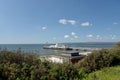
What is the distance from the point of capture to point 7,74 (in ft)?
22.1

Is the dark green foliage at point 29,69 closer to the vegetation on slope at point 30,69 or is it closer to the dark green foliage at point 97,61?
the vegetation on slope at point 30,69

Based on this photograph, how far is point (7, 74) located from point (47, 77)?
152cm

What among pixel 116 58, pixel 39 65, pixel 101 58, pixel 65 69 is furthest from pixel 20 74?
pixel 116 58

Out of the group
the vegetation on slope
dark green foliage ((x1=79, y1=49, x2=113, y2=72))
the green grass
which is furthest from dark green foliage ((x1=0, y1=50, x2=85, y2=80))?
dark green foliage ((x1=79, y1=49, x2=113, y2=72))

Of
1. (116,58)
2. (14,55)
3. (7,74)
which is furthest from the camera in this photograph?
(116,58)

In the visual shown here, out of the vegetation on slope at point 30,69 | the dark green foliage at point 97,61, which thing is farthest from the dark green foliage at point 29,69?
the dark green foliage at point 97,61

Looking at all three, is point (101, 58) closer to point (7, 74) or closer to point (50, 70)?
point (50, 70)

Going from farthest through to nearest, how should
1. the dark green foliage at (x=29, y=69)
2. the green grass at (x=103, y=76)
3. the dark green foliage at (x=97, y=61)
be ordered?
the dark green foliage at (x=97, y=61) → the green grass at (x=103, y=76) → the dark green foliage at (x=29, y=69)

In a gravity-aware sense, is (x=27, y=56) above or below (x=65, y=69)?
above

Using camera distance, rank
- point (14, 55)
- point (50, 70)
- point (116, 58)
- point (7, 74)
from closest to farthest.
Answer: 1. point (7, 74)
2. point (50, 70)
3. point (14, 55)
4. point (116, 58)

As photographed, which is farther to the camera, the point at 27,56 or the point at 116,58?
the point at 116,58

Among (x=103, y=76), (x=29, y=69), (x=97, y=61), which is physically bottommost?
(x=103, y=76)

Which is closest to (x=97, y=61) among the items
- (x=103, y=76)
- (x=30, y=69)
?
(x=103, y=76)

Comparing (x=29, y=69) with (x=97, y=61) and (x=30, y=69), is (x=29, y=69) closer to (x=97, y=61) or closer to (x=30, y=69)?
(x=30, y=69)
